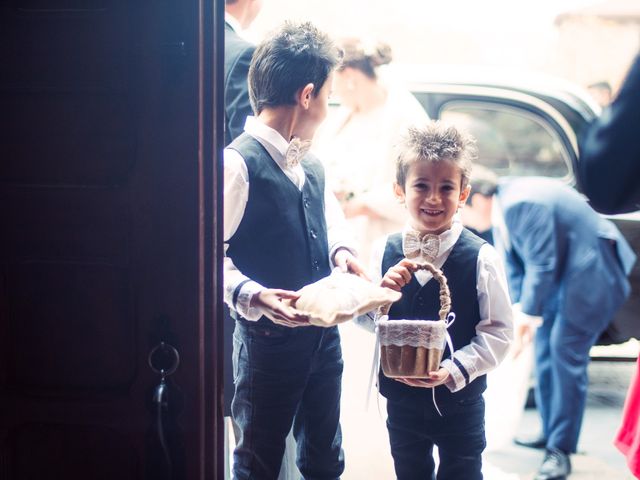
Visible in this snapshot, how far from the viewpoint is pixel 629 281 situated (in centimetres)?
262

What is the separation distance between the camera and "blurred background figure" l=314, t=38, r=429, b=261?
175 cm

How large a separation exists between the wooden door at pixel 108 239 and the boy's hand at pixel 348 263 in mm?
302

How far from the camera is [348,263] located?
137cm

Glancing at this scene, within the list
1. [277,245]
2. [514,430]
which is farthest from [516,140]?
[277,245]

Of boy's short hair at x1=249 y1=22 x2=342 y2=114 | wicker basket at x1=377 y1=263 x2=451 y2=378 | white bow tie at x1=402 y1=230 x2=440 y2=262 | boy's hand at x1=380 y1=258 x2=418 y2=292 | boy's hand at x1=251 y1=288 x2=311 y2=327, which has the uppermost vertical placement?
boy's short hair at x1=249 y1=22 x2=342 y2=114

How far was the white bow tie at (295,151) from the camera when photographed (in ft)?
4.37

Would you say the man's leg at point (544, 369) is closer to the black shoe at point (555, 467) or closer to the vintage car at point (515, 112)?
the black shoe at point (555, 467)

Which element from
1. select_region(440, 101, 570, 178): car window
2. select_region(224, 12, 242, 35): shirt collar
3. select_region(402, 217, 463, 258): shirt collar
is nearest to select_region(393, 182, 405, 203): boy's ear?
select_region(402, 217, 463, 258): shirt collar

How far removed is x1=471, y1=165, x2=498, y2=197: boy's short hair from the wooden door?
1.46 meters

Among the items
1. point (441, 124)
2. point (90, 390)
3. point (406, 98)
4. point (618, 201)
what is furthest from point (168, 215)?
point (406, 98)

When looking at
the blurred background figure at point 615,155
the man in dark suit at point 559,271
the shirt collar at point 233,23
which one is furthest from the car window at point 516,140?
the blurred background figure at point 615,155

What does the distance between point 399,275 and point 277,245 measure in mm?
239

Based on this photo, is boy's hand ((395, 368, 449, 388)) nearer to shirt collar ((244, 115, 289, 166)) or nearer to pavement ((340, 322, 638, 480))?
pavement ((340, 322, 638, 480))

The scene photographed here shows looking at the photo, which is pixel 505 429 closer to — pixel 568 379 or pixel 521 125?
pixel 568 379
